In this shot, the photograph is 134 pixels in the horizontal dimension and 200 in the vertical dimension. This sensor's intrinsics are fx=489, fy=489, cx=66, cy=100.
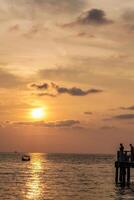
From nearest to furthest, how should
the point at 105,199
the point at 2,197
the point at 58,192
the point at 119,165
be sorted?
the point at 105,199
the point at 2,197
the point at 58,192
the point at 119,165

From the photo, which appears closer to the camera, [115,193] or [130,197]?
[130,197]

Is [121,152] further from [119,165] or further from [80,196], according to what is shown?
[80,196]

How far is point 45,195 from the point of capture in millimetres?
53625

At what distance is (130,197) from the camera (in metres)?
50.0

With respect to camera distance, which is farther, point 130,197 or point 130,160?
point 130,160

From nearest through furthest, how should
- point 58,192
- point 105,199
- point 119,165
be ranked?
point 105,199, point 58,192, point 119,165

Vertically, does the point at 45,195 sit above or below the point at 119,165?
below

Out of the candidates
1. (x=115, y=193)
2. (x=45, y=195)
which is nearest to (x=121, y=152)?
(x=115, y=193)

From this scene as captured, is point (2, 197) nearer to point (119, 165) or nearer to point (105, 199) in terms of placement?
point (105, 199)

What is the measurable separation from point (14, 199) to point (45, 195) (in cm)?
504

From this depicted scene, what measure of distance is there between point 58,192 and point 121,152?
29.9ft

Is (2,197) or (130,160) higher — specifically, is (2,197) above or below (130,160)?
below

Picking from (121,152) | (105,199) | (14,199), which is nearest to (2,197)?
(14,199)

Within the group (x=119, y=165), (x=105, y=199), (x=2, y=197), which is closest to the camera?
(x=105, y=199)
